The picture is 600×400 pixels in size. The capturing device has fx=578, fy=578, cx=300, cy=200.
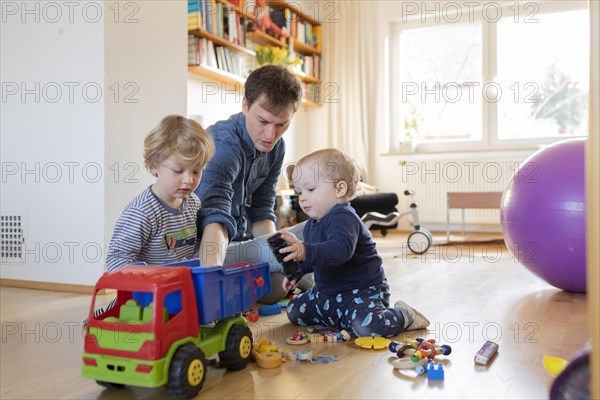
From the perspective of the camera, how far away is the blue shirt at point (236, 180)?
6.59ft

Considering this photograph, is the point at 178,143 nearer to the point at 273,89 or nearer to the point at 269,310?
the point at 273,89

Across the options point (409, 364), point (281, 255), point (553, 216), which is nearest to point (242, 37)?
point (553, 216)

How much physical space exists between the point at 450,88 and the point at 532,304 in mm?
4521

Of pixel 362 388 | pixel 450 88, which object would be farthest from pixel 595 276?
pixel 450 88

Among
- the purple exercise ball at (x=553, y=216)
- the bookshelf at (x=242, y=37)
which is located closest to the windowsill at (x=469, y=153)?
the bookshelf at (x=242, y=37)

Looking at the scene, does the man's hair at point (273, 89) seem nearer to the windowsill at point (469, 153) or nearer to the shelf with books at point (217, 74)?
the shelf with books at point (217, 74)

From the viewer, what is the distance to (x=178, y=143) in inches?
71.9

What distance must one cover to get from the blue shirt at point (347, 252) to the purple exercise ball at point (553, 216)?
90cm

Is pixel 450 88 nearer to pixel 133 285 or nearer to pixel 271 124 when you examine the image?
pixel 271 124

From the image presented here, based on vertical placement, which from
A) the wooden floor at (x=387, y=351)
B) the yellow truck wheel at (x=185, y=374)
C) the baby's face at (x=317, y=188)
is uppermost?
the baby's face at (x=317, y=188)

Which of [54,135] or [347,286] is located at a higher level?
[54,135]

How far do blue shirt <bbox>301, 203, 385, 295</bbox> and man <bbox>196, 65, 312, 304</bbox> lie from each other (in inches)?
12.2

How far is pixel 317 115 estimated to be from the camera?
22.6ft

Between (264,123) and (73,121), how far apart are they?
1.08m
